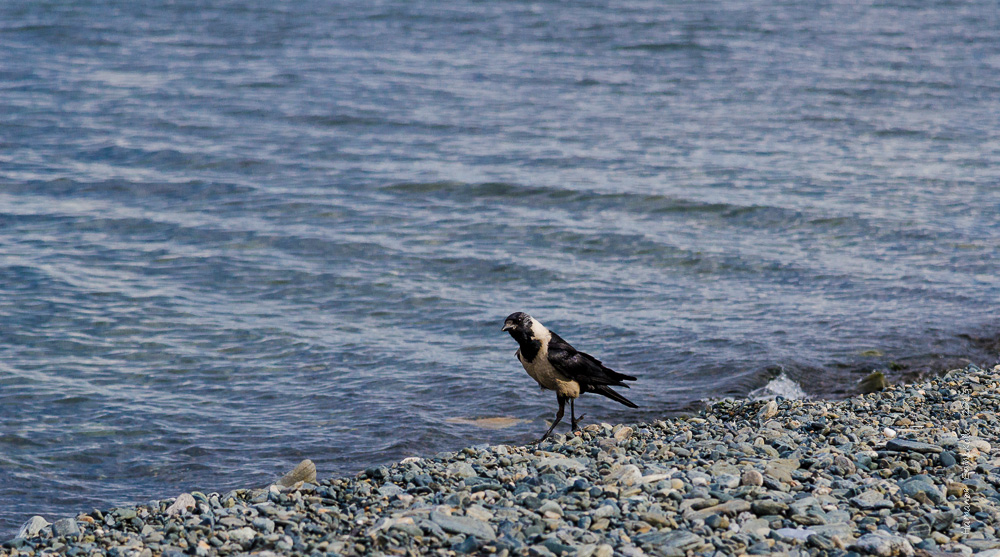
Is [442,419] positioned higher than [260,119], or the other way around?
[260,119]

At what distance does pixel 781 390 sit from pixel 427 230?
6099mm

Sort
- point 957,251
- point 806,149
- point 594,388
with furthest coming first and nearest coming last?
1. point 806,149
2. point 957,251
3. point 594,388

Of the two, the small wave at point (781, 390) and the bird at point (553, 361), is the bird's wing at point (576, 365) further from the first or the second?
the small wave at point (781, 390)

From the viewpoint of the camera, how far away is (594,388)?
7.76m

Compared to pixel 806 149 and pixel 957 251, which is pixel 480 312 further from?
pixel 806 149

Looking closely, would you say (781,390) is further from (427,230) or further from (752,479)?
(427,230)

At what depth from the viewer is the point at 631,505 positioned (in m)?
5.33

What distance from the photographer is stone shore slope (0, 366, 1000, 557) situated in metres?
4.93

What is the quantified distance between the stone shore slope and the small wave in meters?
2.45

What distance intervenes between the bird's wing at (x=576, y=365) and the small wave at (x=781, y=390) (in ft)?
7.65

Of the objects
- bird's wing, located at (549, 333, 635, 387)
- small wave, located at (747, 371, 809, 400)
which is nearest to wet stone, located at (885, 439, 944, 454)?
bird's wing, located at (549, 333, 635, 387)

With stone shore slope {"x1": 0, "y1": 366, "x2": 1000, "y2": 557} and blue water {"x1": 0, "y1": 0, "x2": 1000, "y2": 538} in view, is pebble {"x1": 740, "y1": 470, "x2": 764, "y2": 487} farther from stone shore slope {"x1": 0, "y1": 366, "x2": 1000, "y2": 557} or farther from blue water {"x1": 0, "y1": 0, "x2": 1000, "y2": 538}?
blue water {"x1": 0, "y1": 0, "x2": 1000, "y2": 538}

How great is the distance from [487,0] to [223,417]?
75.8ft

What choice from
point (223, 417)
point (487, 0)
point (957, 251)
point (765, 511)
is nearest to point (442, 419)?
point (223, 417)
